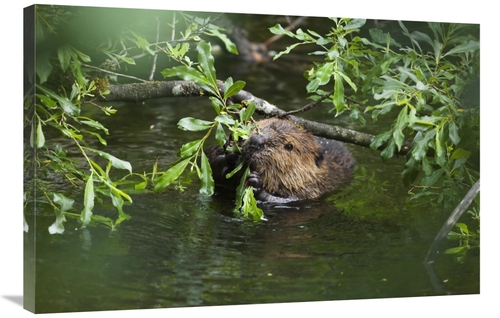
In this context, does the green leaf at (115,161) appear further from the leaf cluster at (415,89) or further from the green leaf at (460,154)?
the green leaf at (460,154)

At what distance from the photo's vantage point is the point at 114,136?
5559 mm

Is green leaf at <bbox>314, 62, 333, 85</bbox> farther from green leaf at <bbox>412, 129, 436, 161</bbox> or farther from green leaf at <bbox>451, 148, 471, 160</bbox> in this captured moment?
green leaf at <bbox>451, 148, 471, 160</bbox>

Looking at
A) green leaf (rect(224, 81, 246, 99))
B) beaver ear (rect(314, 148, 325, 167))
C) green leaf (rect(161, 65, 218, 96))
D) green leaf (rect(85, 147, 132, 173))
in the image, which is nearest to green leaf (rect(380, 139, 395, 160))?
beaver ear (rect(314, 148, 325, 167))

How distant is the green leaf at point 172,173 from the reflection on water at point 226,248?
11.4 inches

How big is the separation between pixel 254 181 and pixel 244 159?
0.58 feet

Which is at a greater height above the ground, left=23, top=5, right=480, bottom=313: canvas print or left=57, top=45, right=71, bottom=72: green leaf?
left=57, top=45, right=71, bottom=72: green leaf

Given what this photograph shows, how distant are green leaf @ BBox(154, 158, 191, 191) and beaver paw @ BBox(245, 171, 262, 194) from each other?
0.95 m

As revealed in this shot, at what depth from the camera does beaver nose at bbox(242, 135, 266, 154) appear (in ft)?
20.4

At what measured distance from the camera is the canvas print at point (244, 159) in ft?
16.9

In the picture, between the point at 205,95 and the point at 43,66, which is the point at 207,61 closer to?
the point at 205,95

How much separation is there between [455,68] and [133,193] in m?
2.45

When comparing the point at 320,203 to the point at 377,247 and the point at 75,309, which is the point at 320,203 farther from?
the point at 75,309

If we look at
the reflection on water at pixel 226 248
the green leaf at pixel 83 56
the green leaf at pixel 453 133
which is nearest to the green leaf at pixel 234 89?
the reflection on water at pixel 226 248

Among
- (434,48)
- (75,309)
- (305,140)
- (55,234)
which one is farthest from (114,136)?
(434,48)
